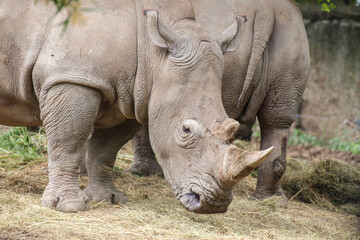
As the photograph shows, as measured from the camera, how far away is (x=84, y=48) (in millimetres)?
5059

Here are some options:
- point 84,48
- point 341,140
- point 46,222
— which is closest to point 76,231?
point 46,222

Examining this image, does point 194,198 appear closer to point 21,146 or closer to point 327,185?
point 327,185

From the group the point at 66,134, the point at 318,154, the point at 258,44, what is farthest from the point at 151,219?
the point at 318,154

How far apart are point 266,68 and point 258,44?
0.99ft

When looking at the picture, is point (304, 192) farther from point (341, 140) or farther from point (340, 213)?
point (341, 140)

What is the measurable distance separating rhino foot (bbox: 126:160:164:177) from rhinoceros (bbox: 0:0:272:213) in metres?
1.98

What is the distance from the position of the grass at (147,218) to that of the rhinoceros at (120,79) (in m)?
0.25

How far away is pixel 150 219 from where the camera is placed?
4.97m

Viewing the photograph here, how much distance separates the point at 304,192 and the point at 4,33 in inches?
146

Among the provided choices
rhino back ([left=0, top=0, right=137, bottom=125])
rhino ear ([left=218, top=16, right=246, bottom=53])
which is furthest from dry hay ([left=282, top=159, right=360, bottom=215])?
rhino back ([left=0, top=0, right=137, bottom=125])

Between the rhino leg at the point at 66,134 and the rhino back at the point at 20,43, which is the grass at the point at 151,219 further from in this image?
the rhino back at the point at 20,43

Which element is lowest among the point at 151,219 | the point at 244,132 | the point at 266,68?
the point at 244,132

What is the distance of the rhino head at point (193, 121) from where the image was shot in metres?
4.58

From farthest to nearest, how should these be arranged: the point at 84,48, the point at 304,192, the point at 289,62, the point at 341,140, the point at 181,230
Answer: the point at 341,140
the point at 304,192
the point at 289,62
the point at 84,48
the point at 181,230
